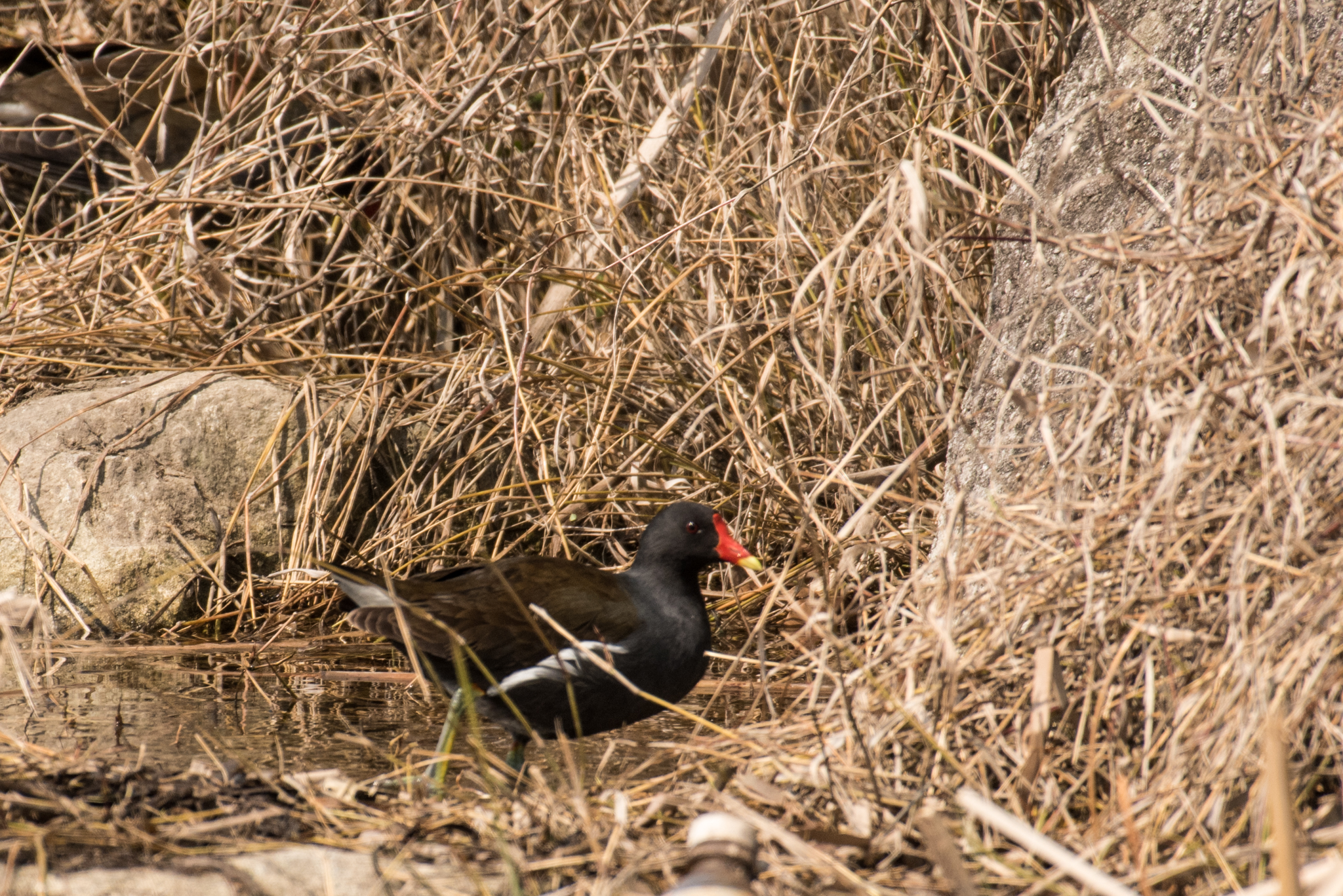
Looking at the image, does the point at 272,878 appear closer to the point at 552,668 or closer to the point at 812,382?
the point at 552,668

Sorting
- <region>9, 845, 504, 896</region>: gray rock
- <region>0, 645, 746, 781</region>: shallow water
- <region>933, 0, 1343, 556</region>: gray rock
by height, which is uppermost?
<region>933, 0, 1343, 556</region>: gray rock

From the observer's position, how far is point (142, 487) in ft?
13.5

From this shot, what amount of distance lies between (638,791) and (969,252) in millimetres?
2067

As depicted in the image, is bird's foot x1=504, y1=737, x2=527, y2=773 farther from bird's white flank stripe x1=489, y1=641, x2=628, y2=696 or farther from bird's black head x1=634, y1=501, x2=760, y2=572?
bird's black head x1=634, y1=501, x2=760, y2=572

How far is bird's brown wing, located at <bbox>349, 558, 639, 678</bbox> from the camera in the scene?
9.16ft

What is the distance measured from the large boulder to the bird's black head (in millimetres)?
1524

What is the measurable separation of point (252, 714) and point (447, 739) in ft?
2.59

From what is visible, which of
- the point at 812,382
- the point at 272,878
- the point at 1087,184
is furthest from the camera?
the point at 812,382

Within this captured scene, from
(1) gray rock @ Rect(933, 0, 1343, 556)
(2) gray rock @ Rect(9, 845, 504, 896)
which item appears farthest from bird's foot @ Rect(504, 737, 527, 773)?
(1) gray rock @ Rect(933, 0, 1343, 556)

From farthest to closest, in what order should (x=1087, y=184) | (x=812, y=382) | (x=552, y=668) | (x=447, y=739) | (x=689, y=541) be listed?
(x=812, y=382)
(x=689, y=541)
(x=552, y=668)
(x=447, y=739)
(x=1087, y=184)

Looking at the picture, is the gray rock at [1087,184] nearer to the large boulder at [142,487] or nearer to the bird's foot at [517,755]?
the bird's foot at [517,755]

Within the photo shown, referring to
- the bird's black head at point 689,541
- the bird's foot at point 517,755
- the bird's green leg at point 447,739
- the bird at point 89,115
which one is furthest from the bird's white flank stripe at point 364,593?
the bird at point 89,115

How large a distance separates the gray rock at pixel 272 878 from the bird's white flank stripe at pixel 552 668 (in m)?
0.92

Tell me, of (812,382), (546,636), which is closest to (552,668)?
(546,636)
